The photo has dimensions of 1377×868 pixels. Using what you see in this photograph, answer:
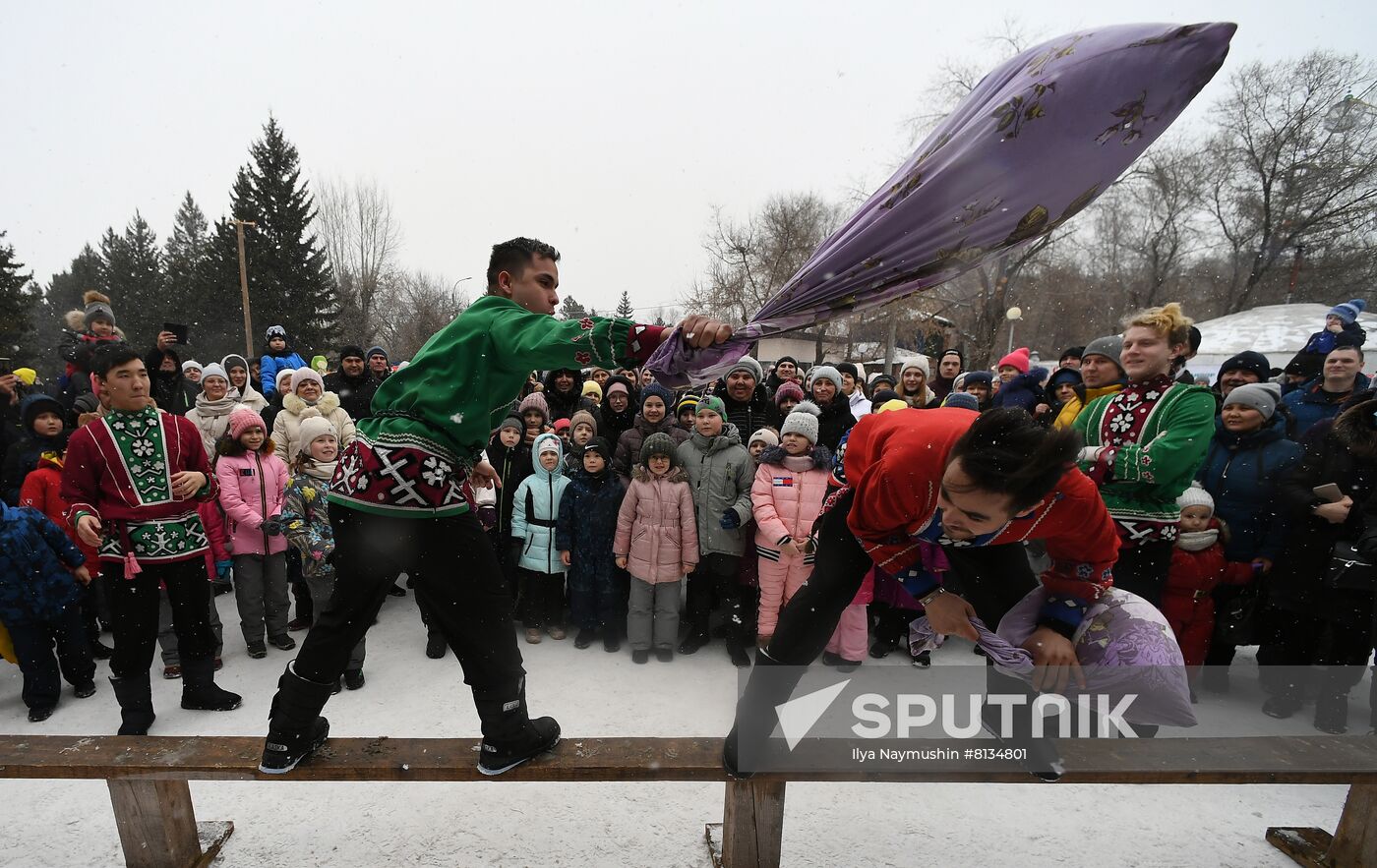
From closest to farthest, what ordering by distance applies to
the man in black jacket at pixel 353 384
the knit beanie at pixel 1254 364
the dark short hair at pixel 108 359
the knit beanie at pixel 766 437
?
the dark short hair at pixel 108 359 < the knit beanie at pixel 1254 364 < the knit beanie at pixel 766 437 < the man in black jacket at pixel 353 384

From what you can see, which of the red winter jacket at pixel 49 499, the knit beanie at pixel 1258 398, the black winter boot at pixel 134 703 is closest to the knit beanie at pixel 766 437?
the knit beanie at pixel 1258 398

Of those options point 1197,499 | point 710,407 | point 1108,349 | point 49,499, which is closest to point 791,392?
point 710,407

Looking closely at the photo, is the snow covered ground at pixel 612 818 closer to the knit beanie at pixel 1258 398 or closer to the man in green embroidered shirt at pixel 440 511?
the man in green embroidered shirt at pixel 440 511

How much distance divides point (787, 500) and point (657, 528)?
3.05ft

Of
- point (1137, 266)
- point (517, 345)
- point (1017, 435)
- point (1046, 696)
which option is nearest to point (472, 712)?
point (517, 345)

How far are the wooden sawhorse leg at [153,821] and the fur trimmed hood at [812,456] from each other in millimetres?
3367

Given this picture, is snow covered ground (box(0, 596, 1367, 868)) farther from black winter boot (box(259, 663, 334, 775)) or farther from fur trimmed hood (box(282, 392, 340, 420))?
fur trimmed hood (box(282, 392, 340, 420))

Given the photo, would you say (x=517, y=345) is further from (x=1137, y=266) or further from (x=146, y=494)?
(x=1137, y=266)

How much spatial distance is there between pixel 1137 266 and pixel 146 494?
37531mm

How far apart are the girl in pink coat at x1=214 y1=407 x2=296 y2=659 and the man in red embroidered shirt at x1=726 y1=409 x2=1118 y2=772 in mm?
3578

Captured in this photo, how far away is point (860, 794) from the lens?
3.02 m

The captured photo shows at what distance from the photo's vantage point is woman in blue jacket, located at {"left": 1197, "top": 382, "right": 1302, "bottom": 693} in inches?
146

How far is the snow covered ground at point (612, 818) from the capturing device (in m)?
2.60

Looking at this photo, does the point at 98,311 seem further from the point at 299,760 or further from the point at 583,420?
the point at 299,760
